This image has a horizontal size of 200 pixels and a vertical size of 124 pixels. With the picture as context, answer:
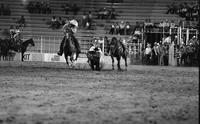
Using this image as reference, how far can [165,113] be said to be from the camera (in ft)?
29.2

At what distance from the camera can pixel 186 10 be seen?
36.0 m

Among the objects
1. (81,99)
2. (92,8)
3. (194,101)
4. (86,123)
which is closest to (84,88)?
(81,99)

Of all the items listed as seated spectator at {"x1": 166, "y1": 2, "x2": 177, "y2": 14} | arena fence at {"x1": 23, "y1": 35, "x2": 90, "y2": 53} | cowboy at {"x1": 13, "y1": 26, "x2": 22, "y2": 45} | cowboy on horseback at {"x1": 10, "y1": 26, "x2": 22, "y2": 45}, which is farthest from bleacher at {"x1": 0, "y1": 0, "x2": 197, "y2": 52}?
cowboy at {"x1": 13, "y1": 26, "x2": 22, "y2": 45}

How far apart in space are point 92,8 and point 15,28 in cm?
662

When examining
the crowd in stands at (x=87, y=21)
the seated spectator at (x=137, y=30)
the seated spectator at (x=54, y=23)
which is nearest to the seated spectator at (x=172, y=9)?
the seated spectator at (x=137, y=30)

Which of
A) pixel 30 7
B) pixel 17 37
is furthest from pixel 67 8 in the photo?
pixel 17 37

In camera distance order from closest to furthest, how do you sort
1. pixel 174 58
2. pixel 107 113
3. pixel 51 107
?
pixel 107 113, pixel 51 107, pixel 174 58

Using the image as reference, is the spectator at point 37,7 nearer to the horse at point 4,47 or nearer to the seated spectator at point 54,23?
the seated spectator at point 54,23

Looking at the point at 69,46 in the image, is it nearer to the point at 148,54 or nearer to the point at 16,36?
the point at 148,54

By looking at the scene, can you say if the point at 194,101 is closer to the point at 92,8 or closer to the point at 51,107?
the point at 51,107

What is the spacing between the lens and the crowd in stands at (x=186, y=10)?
3497 centimetres

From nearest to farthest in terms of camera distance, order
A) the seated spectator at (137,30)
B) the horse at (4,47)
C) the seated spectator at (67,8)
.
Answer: the horse at (4,47) < the seated spectator at (137,30) < the seated spectator at (67,8)

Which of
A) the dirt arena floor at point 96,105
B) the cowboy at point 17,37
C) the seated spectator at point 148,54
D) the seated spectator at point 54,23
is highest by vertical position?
the seated spectator at point 54,23

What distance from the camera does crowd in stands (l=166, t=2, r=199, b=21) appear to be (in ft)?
115
